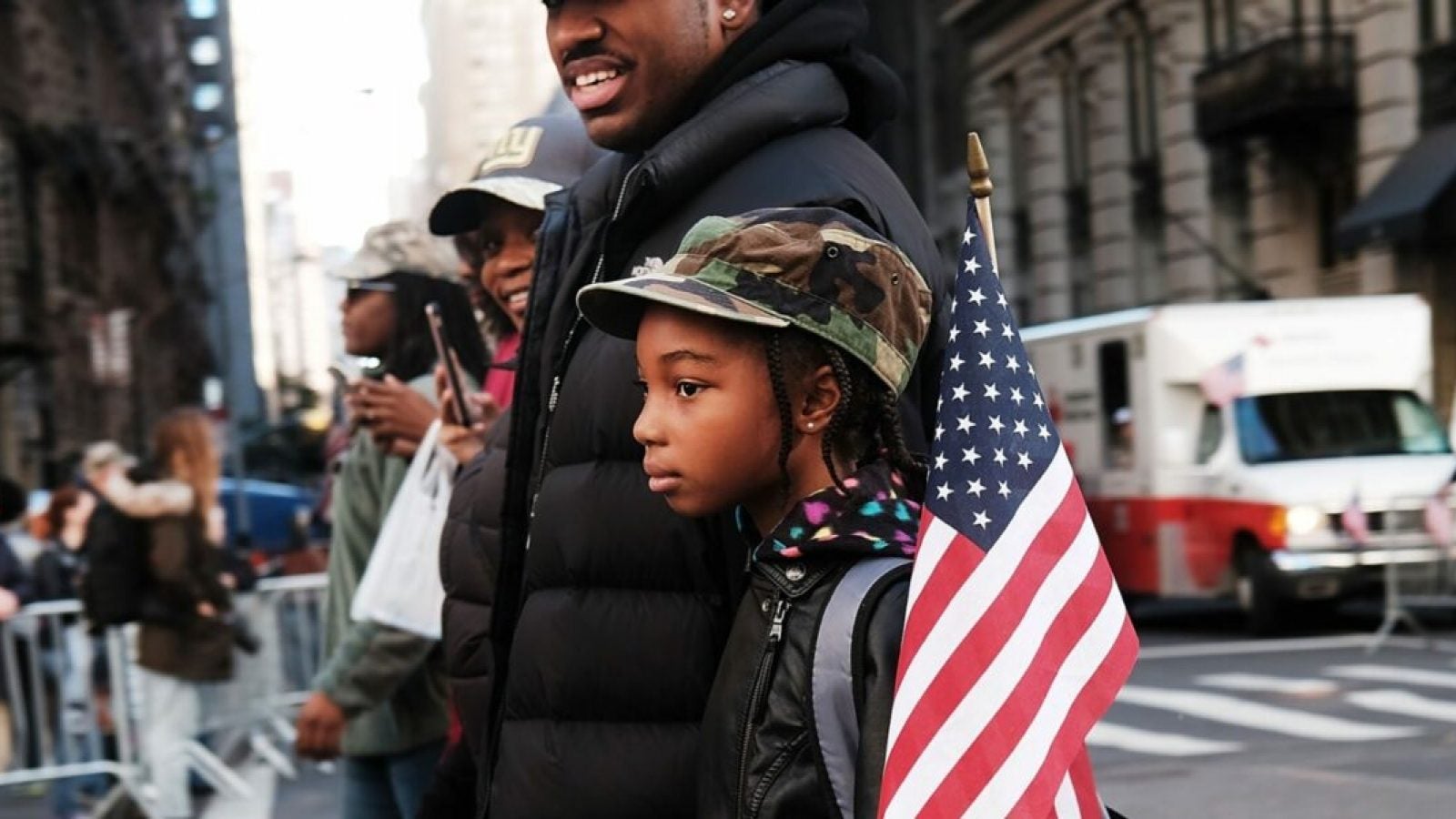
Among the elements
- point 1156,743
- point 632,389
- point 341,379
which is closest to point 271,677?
point 1156,743

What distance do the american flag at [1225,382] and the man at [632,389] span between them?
14439 millimetres

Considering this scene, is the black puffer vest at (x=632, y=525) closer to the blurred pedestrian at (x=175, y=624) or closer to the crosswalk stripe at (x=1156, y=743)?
the blurred pedestrian at (x=175, y=624)

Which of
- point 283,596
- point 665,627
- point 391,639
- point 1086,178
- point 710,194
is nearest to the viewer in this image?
point 665,627

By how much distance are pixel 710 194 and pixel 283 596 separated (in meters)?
9.89

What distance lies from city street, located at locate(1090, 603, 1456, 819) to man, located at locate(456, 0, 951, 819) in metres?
6.30

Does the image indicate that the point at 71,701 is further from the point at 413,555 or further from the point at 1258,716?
the point at 413,555

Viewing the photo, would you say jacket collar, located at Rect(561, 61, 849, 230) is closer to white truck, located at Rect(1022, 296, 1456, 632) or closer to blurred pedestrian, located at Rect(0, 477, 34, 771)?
blurred pedestrian, located at Rect(0, 477, 34, 771)

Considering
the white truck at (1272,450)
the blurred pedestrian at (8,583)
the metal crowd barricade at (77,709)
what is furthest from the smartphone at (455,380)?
the white truck at (1272,450)

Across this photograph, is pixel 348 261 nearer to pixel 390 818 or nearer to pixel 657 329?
pixel 390 818

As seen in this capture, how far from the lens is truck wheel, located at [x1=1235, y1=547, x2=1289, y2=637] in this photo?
52.7ft

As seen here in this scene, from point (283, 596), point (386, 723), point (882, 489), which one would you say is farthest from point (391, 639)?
point (283, 596)

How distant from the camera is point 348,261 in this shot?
5027mm

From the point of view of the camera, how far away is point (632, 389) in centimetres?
274

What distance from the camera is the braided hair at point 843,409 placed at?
251 centimetres
